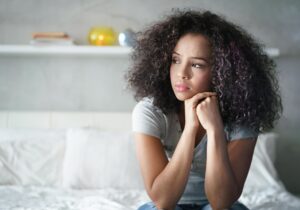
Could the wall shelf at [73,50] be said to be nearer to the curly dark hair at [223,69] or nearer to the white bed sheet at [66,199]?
the white bed sheet at [66,199]

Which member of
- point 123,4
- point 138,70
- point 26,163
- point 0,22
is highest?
point 123,4

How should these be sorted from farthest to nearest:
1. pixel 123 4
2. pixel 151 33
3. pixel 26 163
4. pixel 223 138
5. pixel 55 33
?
pixel 123 4 → pixel 55 33 → pixel 26 163 → pixel 151 33 → pixel 223 138

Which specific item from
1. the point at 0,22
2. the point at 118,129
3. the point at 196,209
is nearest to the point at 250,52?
the point at 196,209

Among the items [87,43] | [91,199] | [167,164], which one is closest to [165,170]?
[167,164]

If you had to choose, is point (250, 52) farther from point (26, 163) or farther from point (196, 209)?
point (26, 163)

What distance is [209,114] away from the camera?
4.08 feet

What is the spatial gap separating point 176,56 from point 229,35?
191mm

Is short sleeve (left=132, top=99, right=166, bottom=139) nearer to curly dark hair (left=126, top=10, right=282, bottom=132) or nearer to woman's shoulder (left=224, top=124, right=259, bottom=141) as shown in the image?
curly dark hair (left=126, top=10, right=282, bottom=132)

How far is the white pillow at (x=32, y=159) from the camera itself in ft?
7.38

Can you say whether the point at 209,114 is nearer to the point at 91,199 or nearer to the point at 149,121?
the point at 149,121

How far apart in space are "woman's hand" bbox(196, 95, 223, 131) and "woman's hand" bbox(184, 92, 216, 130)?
14 mm

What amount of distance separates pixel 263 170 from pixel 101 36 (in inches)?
51.6

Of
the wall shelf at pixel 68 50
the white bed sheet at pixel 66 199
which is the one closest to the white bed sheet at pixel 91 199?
the white bed sheet at pixel 66 199

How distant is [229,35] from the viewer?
131cm
